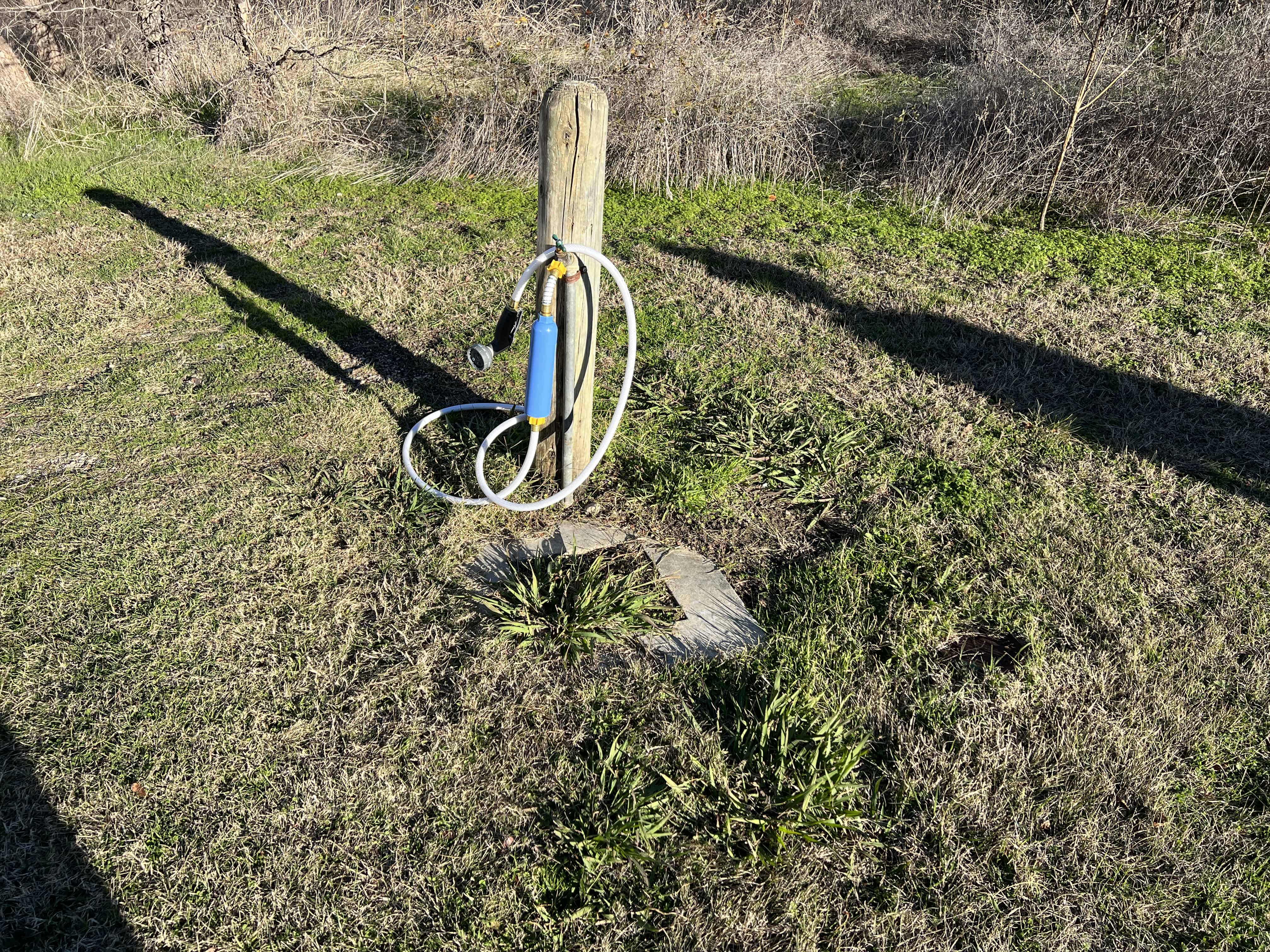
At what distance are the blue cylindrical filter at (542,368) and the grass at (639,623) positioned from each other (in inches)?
23.0

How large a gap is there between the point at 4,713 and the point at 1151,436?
16.0 feet

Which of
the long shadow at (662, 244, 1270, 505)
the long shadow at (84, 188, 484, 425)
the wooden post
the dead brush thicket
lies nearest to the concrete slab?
the wooden post

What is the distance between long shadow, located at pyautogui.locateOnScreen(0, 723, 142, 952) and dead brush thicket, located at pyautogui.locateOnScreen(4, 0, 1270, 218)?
5570mm

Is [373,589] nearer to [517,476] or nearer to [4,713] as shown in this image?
[517,476]

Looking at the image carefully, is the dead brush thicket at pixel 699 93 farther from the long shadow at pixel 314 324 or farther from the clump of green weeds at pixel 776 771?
the clump of green weeds at pixel 776 771

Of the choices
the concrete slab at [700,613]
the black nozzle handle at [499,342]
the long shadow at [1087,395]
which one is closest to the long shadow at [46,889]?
the concrete slab at [700,613]

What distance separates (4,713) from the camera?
2635 millimetres

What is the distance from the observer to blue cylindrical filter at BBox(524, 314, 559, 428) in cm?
297

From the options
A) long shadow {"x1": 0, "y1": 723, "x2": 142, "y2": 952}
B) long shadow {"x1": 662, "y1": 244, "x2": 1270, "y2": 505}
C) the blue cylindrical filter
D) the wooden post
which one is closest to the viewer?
long shadow {"x1": 0, "y1": 723, "x2": 142, "y2": 952}

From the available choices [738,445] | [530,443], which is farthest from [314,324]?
[738,445]

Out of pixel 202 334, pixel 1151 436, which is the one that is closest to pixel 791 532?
pixel 1151 436

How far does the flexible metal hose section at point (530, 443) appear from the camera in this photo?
9.93 feet

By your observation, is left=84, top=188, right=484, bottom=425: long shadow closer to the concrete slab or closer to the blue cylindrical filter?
the blue cylindrical filter

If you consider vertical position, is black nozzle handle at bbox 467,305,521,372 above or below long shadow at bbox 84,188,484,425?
above
